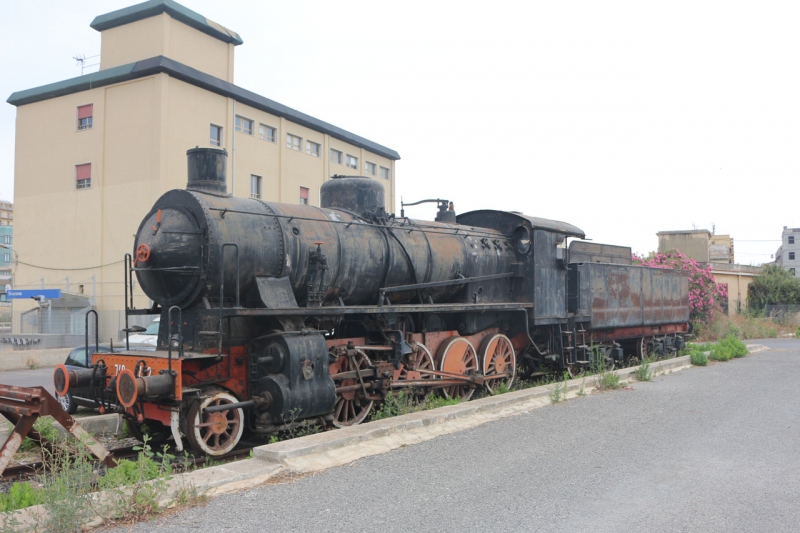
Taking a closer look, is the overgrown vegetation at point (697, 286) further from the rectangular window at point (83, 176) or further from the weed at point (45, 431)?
the rectangular window at point (83, 176)

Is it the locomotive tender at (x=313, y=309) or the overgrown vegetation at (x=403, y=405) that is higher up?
the locomotive tender at (x=313, y=309)

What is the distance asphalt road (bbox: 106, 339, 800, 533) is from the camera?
4.62 meters

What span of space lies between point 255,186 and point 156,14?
319 inches

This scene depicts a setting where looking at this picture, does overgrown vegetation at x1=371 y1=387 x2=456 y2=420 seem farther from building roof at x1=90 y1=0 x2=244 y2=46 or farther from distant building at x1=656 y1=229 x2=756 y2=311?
distant building at x1=656 y1=229 x2=756 y2=311

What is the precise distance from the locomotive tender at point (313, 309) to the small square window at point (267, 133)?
64.1 ft

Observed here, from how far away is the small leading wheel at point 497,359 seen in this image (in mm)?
11016

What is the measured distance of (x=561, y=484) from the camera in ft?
18.1

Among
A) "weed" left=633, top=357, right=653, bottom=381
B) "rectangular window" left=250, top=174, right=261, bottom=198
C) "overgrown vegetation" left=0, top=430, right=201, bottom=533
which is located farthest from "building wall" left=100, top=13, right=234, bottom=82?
"overgrown vegetation" left=0, top=430, right=201, bottom=533

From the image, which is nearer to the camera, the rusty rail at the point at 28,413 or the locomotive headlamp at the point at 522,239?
the rusty rail at the point at 28,413

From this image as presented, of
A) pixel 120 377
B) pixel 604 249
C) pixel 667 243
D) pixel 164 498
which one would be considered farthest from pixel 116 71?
pixel 667 243

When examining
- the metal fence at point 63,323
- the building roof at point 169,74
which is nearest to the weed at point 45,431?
the metal fence at point 63,323

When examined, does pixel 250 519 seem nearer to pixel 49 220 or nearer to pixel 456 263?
pixel 456 263

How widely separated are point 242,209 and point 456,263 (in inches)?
163

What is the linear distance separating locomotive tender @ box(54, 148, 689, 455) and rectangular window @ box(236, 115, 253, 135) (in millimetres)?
18770
